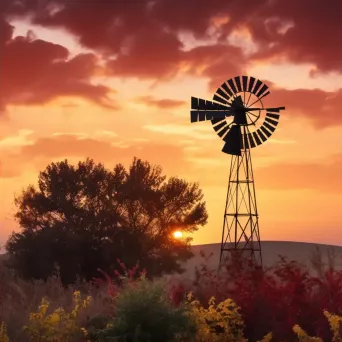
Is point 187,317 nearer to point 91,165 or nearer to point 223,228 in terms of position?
point 223,228

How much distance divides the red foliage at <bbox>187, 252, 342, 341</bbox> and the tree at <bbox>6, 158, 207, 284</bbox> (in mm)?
24390

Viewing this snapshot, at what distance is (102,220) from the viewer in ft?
127

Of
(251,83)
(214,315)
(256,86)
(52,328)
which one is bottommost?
(52,328)

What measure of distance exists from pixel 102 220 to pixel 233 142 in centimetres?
900

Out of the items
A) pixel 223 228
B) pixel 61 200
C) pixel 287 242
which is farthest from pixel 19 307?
pixel 287 242

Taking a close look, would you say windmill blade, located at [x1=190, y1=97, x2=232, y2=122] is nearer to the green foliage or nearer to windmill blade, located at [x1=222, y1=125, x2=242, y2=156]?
windmill blade, located at [x1=222, y1=125, x2=242, y2=156]

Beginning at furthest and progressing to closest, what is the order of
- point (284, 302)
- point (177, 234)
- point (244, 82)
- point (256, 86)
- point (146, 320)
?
point (177, 234) → point (256, 86) → point (244, 82) → point (284, 302) → point (146, 320)

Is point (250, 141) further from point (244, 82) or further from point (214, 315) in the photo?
point (214, 315)

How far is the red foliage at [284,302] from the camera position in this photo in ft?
37.8

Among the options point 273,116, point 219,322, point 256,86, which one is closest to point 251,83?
point 256,86

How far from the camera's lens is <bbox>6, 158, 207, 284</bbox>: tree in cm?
3631

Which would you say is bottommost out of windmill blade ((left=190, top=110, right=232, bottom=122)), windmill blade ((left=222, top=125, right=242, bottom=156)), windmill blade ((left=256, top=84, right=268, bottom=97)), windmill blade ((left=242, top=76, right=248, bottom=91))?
windmill blade ((left=222, top=125, right=242, bottom=156))

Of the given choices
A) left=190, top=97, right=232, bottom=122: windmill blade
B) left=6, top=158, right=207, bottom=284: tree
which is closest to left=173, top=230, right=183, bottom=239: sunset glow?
left=6, top=158, right=207, bottom=284: tree

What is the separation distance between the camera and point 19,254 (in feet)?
122
